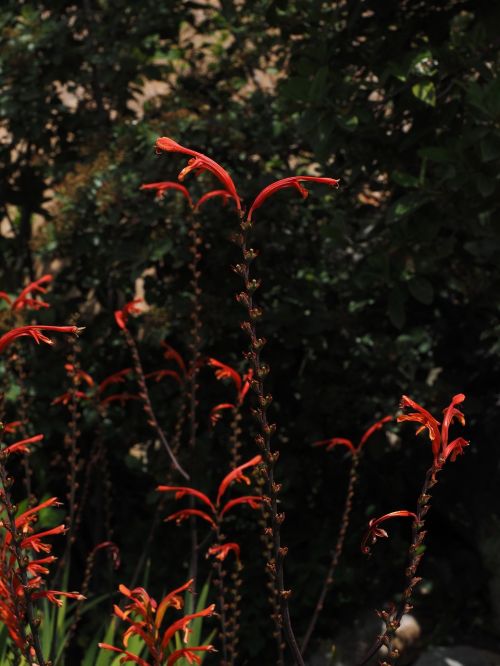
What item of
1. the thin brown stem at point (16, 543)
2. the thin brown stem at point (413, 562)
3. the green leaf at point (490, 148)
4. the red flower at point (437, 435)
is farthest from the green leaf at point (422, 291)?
the thin brown stem at point (16, 543)

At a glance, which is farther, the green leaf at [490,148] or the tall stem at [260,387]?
the green leaf at [490,148]

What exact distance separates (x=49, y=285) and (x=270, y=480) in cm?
375

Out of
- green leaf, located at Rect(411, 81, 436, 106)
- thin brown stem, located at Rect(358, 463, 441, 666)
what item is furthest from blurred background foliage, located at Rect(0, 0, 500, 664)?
thin brown stem, located at Rect(358, 463, 441, 666)

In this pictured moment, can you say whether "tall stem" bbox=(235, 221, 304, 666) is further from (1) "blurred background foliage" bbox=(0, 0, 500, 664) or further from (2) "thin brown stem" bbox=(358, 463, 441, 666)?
Result: (1) "blurred background foliage" bbox=(0, 0, 500, 664)

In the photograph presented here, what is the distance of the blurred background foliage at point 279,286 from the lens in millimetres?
4184

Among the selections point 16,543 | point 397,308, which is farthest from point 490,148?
point 16,543

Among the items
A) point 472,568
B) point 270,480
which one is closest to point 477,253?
point 472,568

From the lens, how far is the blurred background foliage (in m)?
4.18

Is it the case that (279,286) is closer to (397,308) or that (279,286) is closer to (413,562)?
(397,308)

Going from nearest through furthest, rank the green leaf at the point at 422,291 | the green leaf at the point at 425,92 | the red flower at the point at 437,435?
the red flower at the point at 437,435 < the green leaf at the point at 425,92 < the green leaf at the point at 422,291

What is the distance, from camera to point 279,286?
460 cm

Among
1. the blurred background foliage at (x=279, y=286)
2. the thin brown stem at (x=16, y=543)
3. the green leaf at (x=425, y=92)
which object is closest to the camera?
the thin brown stem at (x=16, y=543)

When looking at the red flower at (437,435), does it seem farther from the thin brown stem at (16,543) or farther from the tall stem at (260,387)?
the thin brown stem at (16,543)

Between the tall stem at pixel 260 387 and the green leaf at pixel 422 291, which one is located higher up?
the tall stem at pixel 260 387
